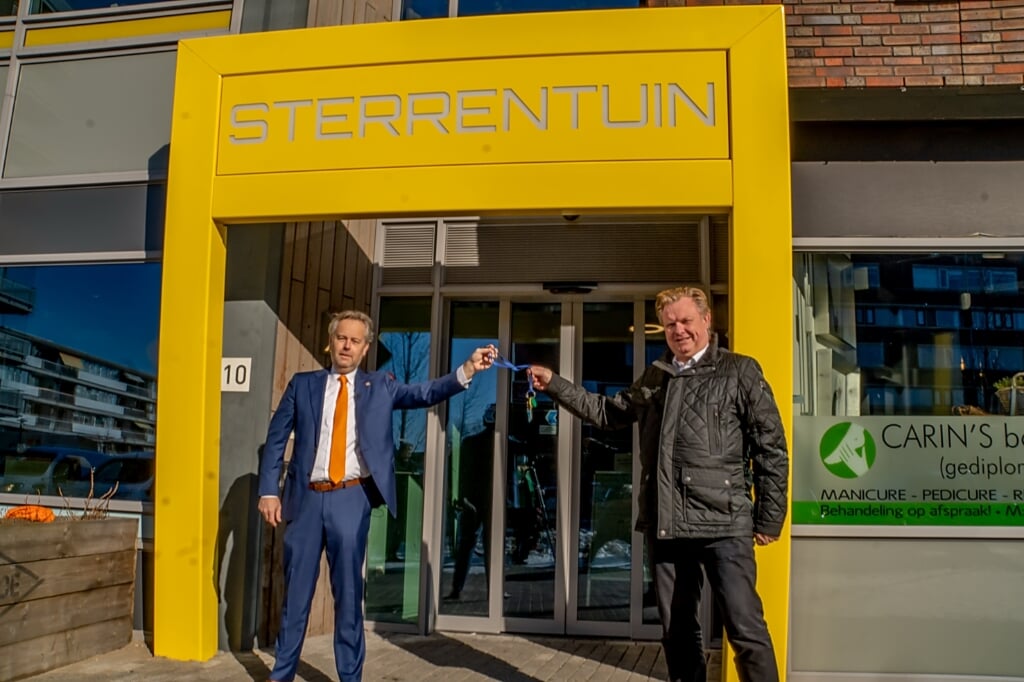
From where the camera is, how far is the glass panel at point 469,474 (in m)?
6.03

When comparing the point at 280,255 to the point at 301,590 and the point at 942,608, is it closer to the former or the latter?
the point at 301,590

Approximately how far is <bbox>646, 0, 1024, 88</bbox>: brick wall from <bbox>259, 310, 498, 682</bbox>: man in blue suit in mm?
2680

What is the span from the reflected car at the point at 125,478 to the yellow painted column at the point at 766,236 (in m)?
3.74

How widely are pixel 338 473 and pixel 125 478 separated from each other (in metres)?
2.20

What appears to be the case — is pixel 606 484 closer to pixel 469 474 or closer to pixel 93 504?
pixel 469 474

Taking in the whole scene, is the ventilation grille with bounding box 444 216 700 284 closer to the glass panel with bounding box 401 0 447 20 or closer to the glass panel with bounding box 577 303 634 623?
the glass panel with bounding box 577 303 634 623

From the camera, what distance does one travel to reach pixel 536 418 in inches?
243

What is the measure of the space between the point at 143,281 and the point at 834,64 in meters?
4.65

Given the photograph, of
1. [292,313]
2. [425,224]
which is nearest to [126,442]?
[292,313]

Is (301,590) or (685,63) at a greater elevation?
(685,63)

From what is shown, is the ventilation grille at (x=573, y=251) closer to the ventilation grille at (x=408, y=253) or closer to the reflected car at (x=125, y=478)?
the ventilation grille at (x=408, y=253)

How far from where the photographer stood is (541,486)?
607 cm

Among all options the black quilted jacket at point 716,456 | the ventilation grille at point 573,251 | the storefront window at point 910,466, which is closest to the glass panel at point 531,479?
the ventilation grille at point 573,251

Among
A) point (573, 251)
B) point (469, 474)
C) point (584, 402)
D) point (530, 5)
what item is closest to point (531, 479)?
point (469, 474)
